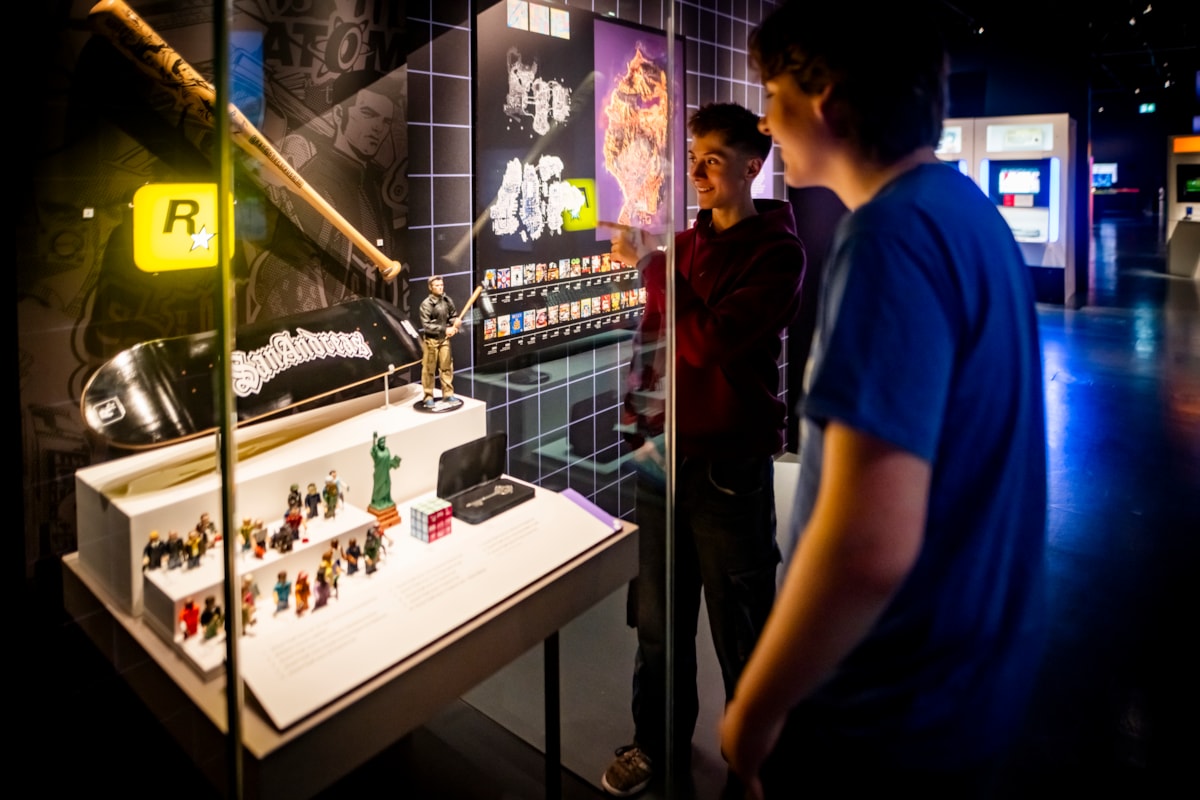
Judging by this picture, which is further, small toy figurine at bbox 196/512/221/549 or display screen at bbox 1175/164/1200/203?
display screen at bbox 1175/164/1200/203

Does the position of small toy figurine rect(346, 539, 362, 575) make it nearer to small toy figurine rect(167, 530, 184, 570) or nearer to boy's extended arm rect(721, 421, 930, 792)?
small toy figurine rect(167, 530, 184, 570)

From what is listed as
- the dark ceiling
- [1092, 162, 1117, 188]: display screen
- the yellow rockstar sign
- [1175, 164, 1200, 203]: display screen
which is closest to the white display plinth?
the yellow rockstar sign

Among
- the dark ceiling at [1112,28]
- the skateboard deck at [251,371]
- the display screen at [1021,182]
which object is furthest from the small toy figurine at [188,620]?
the display screen at [1021,182]

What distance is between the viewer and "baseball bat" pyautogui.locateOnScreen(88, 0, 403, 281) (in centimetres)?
127

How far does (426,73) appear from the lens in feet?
7.03

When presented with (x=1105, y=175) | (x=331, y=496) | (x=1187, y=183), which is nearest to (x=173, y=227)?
(x=331, y=496)

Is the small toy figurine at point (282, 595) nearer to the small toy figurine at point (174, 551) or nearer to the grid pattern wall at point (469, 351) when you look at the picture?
the small toy figurine at point (174, 551)

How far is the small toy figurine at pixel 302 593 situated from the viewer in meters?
1.36

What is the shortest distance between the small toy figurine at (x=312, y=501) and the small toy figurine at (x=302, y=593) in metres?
0.18

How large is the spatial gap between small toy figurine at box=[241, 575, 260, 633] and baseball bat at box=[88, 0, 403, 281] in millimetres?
681

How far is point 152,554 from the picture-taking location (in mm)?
1292

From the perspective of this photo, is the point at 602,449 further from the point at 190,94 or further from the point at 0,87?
the point at 0,87

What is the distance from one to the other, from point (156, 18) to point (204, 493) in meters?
0.73

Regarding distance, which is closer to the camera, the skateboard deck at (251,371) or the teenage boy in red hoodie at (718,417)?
the skateboard deck at (251,371)
